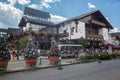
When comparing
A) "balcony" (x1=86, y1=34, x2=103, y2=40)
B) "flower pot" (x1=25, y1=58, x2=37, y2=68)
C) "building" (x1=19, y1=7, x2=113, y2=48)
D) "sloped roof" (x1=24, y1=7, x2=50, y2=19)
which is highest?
"sloped roof" (x1=24, y1=7, x2=50, y2=19)

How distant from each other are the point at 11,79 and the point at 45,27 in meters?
38.0

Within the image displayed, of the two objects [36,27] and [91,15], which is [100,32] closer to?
[91,15]

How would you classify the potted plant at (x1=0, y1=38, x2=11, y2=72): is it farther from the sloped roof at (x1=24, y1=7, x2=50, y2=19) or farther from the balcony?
the sloped roof at (x1=24, y1=7, x2=50, y2=19)

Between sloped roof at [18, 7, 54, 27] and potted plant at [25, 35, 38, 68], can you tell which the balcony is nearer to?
sloped roof at [18, 7, 54, 27]

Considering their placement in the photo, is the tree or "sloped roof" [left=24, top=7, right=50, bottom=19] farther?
"sloped roof" [left=24, top=7, right=50, bottom=19]

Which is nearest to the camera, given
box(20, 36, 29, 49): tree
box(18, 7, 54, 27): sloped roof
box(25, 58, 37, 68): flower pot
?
box(25, 58, 37, 68): flower pot

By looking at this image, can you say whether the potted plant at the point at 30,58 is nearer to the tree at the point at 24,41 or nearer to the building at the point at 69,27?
the tree at the point at 24,41

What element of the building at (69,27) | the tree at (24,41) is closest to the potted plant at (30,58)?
the tree at (24,41)

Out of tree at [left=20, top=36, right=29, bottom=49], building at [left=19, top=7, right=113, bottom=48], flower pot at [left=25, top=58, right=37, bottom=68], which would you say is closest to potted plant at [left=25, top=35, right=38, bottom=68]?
flower pot at [left=25, top=58, right=37, bottom=68]

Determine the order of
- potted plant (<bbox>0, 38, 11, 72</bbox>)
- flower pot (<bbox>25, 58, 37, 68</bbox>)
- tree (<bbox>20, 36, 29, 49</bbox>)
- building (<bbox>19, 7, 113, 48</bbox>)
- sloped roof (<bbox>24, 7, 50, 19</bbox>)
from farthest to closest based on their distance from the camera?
sloped roof (<bbox>24, 7, 50, 19</bbox>) < building (<bbox>19, 7, 113, 48</bbox>) < tree (<bbox>20, 36, 29, 49</bbox>) < flower pot (<bbox>25, 58, 37, 68</bbox>) < potted plant (<bbox>0, 38, 11, 72</bbox>)

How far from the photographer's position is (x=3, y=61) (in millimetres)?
14766

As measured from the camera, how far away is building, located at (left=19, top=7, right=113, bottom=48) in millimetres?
43031

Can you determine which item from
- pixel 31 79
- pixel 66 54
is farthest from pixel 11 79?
pixel 66 54

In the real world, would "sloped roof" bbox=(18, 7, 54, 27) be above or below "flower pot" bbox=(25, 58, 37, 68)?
above
